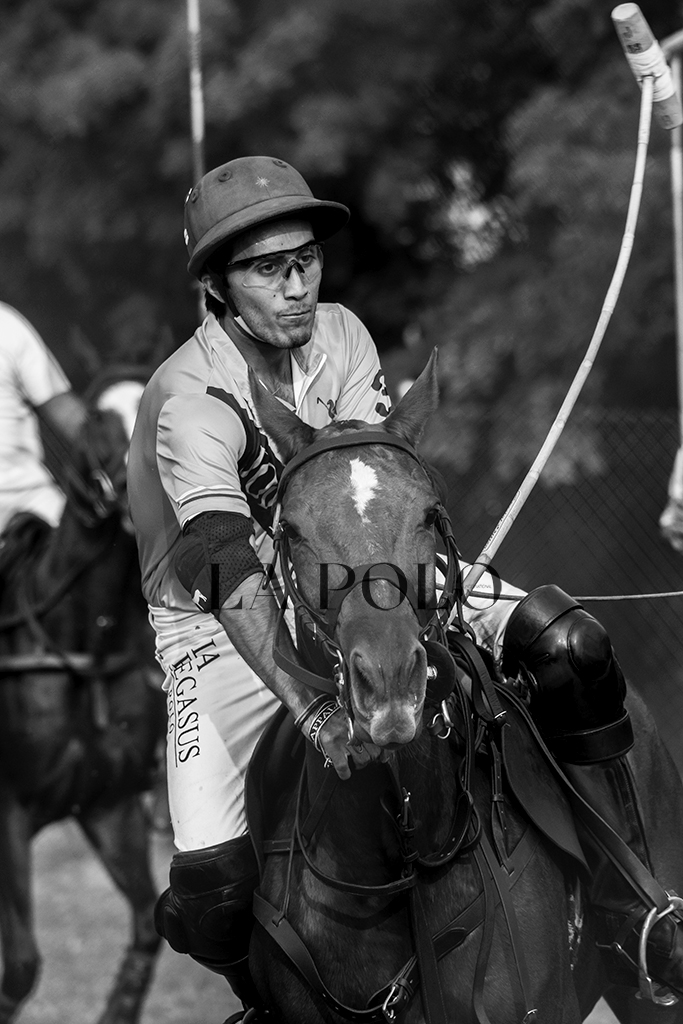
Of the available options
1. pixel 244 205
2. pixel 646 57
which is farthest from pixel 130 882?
pixel 646 57

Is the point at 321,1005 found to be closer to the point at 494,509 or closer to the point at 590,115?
the point at 494,509

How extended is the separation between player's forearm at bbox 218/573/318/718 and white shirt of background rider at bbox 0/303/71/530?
3.86 meters

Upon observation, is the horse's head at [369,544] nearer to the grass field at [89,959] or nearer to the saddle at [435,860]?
the saddle at [435,860]

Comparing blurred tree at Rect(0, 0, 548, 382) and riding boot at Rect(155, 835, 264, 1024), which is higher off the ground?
blurred tree at Rect(0, 0, 548, 382)

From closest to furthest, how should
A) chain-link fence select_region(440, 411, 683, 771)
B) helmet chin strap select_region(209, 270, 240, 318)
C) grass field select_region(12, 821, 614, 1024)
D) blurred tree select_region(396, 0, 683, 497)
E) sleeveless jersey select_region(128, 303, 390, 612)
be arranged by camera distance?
sleeveless jersey select_region(128, 303, 390, 612) → helmet chin strap select_region(209, 270, 240, 318) → grass field select_region(12, 821, 614, 1024) → chain-link fence select_region(440, 411, 683, 771) → blurred tree select_region(396, 0, 683, 497)

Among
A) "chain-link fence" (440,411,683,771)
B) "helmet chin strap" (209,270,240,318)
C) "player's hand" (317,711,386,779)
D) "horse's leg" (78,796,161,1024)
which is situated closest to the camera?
"player's hand" (317,711,386,779)

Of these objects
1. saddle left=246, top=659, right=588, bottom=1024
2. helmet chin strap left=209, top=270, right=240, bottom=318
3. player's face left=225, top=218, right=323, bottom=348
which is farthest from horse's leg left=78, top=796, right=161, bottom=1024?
player's face left=225, top=218, right=323, bottom=348

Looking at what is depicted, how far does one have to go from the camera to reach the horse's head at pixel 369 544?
7.79 ft

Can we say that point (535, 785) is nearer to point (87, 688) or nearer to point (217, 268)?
point (217, 268)

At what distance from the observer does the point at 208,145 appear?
10.4 m

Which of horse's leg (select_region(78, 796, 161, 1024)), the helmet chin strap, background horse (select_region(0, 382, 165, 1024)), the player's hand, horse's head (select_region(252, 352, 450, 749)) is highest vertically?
the helmet chin strap

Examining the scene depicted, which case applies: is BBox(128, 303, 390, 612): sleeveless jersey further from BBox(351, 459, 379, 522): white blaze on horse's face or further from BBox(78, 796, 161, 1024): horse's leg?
BBox(78, 796, 161, 1024): horse's leg

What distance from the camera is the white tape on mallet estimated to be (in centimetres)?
368

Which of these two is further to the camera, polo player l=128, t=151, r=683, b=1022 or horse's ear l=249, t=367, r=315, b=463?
polo player l=128, t=151, r=683, b=1022
